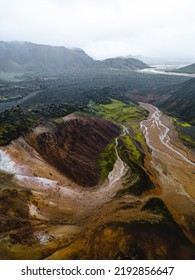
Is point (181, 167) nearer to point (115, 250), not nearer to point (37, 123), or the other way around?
point (37, 123)

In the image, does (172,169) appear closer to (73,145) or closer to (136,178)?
(136,178)

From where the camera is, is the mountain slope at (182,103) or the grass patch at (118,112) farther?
the mountain slope at (182,103)

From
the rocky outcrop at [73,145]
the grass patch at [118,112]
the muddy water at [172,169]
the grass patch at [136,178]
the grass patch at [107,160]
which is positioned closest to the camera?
the muddy water at [172,169]

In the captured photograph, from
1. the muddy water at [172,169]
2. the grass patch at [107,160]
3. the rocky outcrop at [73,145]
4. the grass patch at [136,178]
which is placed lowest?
the muddy water at [172,169]

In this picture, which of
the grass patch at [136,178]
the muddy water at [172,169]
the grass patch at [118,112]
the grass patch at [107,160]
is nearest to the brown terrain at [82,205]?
the muddy water at [172,169]

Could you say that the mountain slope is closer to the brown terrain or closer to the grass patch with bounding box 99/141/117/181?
the grass patch with bounding box 99/141/117/181

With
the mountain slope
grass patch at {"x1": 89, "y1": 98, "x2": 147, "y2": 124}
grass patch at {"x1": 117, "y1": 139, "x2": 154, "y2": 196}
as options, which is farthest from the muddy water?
the mountain slope

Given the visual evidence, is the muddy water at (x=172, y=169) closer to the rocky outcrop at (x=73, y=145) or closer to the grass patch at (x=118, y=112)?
the grass patch at (x=118, y=112)
